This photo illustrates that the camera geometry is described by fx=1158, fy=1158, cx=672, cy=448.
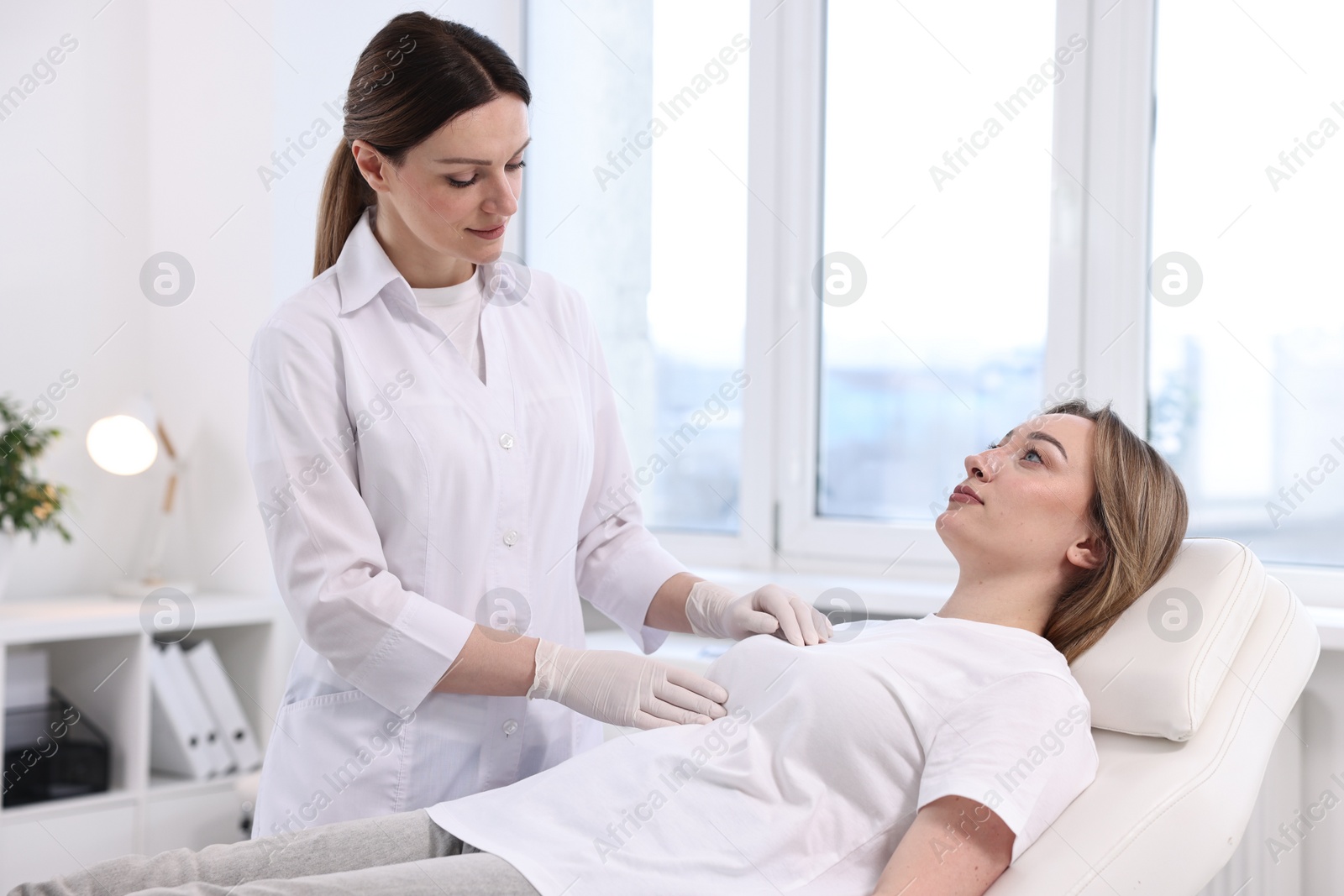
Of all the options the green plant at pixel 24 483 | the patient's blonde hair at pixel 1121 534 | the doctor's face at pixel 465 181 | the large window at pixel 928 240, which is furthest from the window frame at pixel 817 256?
the green plant at pixel 24 483

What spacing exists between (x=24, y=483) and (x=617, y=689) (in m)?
1.73

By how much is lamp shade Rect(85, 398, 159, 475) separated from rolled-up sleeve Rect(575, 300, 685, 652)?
1.50 meters

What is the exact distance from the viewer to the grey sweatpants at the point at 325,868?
3.71ft

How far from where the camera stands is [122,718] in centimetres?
256

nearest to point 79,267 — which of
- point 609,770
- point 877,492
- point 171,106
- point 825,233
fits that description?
point 171,106

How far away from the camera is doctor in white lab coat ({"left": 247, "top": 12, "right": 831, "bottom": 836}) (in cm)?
133

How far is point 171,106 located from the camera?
9.84 ft

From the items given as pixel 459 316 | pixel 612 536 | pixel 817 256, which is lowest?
pixel 612 536

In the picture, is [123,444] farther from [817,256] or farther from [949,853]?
[949,853]

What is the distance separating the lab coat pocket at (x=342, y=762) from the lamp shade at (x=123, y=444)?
1514mm

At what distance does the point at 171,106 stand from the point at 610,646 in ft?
5.93

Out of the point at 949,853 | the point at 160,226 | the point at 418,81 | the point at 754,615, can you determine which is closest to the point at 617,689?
the point at 754,615

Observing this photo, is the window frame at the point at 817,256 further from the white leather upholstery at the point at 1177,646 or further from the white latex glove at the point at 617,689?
the white latex glove at the point at 617,689

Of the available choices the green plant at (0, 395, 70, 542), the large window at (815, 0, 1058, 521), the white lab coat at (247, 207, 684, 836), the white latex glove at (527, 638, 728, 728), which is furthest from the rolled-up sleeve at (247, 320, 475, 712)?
the large window at (815, 0, 1058, 521)
